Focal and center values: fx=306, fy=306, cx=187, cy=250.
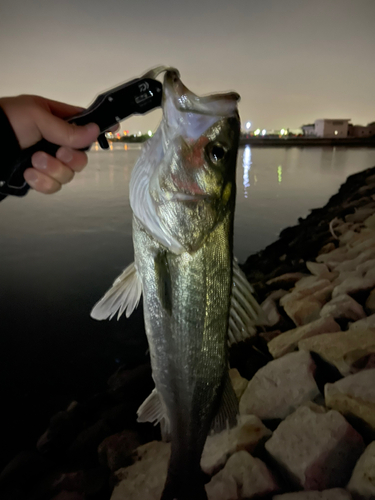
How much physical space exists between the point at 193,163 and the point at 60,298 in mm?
5692

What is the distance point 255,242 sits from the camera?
10625mm

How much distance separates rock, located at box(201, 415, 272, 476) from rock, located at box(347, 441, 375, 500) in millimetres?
675

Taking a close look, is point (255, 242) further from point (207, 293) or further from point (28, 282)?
point (207, 293)

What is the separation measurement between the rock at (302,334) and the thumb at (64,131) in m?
2.75

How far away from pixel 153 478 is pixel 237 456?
0.70 m

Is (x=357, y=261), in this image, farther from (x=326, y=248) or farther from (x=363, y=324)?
(x=363, y=324)

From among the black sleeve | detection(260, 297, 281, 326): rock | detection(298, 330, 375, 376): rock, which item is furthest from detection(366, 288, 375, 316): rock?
the black sleeve

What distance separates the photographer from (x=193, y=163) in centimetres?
144

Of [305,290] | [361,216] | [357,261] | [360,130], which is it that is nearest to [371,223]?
[361,216]

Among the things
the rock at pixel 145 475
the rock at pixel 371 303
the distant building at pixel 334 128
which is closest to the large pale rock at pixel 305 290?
the rock at pixel 371 303

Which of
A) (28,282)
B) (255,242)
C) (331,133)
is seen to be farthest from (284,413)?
(331,133)

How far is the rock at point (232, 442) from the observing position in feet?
7.74

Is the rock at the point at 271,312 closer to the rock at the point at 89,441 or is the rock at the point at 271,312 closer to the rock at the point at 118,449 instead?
the rock at the point at 118,449

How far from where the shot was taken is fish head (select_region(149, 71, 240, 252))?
53.9 inches
